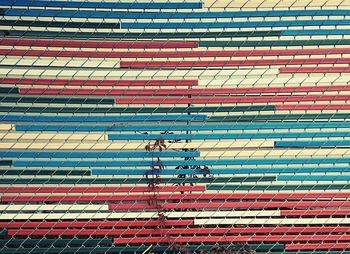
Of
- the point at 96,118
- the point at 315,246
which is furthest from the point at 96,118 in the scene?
the point at 315,246

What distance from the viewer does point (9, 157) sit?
3488mm

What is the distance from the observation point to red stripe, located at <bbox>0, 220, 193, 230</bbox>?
3555 mm

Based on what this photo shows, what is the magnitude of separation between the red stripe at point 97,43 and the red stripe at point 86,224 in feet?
3.87

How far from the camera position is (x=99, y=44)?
3.43m

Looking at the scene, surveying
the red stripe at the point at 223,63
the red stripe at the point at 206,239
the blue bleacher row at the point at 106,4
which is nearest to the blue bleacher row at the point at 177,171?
the red stripe at the point at 206,239

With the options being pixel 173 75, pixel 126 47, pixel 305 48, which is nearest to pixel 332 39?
pixel 305 48

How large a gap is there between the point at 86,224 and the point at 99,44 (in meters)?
1.21

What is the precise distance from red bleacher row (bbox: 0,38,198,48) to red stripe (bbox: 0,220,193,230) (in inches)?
46.4

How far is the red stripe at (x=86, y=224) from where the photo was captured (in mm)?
3555

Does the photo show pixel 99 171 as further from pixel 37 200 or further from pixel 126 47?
pixel 126 47

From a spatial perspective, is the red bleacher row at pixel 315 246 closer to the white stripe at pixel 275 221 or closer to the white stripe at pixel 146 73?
the white stripe at pixel 275 221

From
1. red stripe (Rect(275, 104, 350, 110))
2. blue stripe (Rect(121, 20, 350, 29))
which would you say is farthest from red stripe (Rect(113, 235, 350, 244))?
blue stripe (Rect(121, 20, 350, 29))

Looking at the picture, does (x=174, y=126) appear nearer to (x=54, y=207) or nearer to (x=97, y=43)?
(x=97, y=43)

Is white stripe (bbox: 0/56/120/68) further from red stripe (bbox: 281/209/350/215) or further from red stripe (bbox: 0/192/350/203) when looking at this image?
red stripe (bbox: 281/209/350/215)
